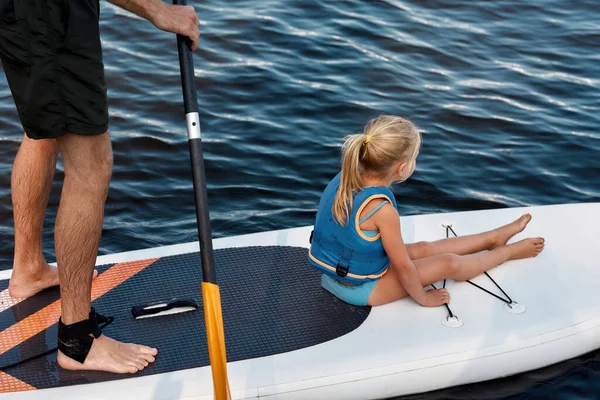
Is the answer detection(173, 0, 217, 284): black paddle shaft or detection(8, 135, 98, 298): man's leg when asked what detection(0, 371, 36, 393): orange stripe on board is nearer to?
detection(8, 135, 98, 298): man's leg

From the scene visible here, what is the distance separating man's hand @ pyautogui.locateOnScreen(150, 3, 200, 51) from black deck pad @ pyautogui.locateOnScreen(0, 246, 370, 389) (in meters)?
1.18

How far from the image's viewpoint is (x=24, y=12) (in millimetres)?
2691

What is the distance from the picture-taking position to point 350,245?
3.53 m

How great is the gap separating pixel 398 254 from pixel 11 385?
156 cm

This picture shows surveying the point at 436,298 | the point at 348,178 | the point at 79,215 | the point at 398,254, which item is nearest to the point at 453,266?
the point at 436,298

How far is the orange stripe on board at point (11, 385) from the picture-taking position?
120 inches

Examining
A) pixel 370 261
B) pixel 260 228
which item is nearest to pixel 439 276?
pixel 370 261

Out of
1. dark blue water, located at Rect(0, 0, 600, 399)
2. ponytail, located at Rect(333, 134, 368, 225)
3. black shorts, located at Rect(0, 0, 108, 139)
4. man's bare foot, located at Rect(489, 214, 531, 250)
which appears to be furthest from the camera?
dark blue water, located at Rect(0, 0, 600, 399)

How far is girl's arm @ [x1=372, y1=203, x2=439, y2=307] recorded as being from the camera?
3.47 metres

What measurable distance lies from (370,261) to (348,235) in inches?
6.0

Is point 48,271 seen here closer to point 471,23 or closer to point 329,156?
point 329,156

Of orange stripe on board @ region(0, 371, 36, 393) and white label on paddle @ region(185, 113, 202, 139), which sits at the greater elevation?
white label on paddle @ region(185, 113, 202, 139)

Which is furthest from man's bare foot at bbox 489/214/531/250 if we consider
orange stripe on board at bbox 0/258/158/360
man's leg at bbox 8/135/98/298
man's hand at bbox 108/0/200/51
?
man's leg at bbox 8/135/98/298

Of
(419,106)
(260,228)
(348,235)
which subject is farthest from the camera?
(419,106)
